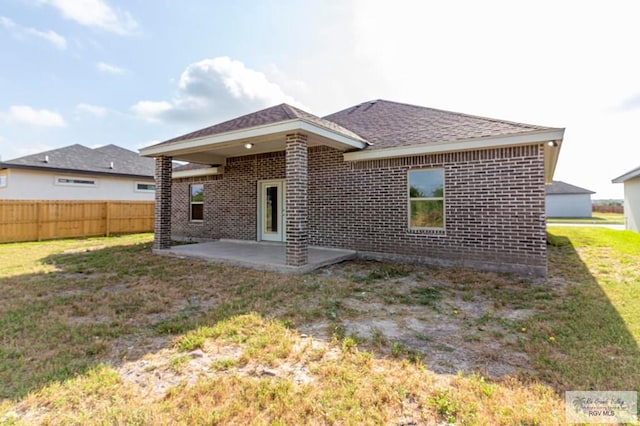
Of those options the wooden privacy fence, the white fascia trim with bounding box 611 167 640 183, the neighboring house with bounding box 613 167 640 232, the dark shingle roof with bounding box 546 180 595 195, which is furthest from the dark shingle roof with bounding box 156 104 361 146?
the dark shingle roof with bounding box 546 180 595 195

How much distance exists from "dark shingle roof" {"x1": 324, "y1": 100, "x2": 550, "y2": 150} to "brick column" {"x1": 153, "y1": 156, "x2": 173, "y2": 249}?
5882mm

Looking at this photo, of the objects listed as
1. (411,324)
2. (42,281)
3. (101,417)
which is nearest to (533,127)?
(411,324)

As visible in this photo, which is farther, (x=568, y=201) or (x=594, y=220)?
(x=568, y=201)

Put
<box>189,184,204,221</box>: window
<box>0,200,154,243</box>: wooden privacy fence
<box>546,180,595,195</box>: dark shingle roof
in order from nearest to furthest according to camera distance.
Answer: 1. <box>189,184,204,221</box>: window
2. <box>0,200,154,243</box>: wooden privacy fence
3. <box>546,180,595,195</box>: dark shingle roof

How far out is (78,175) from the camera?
661 inches

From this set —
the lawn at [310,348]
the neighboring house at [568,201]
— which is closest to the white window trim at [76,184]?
the lawn at [310,348]

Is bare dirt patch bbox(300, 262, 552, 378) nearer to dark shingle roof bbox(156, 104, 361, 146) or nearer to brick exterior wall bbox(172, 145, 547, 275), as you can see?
brick exterior wall bbox(172, 145, 547, 275)

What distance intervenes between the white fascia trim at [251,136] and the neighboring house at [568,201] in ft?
130

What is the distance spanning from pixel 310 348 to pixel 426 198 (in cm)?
552

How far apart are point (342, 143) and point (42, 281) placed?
22.8ft

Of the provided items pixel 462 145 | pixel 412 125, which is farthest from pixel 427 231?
pixel 412 125

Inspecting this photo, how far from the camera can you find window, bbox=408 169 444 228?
7547 mm

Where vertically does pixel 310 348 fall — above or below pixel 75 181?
below

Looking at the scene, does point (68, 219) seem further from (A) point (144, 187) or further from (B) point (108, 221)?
(A) point (144, 187)
